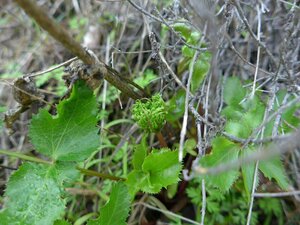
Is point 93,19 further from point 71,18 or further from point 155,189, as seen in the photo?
point 155,189

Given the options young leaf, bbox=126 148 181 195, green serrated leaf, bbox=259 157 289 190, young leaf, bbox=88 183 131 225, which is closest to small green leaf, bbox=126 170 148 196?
young leaf, bbox=126 148 181 195

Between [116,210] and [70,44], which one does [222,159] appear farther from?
[70,44]

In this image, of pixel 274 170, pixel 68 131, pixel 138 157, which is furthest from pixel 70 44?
pixel 274 170

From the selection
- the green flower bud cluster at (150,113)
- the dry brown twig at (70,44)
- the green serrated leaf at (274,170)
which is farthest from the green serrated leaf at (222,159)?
the dry brown twig at (70,44)

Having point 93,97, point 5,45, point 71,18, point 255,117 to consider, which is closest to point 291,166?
point 255,117

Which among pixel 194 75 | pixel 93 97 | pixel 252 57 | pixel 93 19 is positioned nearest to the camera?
pixel 93 97
